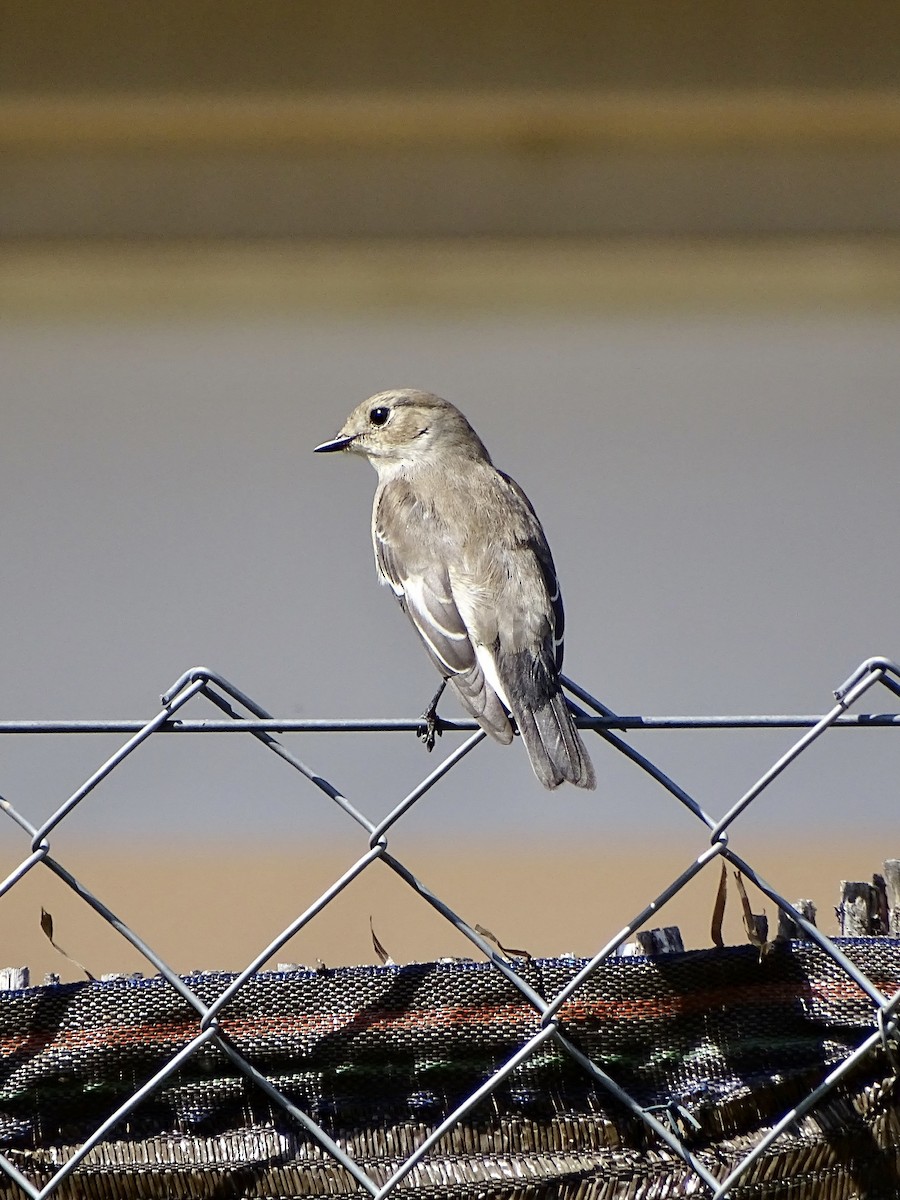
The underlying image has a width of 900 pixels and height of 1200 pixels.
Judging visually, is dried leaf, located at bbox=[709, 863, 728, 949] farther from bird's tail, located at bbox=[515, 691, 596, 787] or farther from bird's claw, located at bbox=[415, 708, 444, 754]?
bird's tail, located at bbox=[515, 691, 596, 787]

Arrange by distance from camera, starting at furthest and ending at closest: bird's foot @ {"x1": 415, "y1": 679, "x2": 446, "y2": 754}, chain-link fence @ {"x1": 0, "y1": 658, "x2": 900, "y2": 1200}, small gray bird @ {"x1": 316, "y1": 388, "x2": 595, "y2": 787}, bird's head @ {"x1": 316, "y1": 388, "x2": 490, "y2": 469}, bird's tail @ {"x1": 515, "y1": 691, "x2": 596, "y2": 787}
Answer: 1. bird's head @ {"x1": 316, "y1": 388, "x2": 490, "y2": 469}
2. small gray bird @ {"x1": 316, "y1": 388, "x2": 595, "y2": 787}
3. bird's tail @ {"x1": 515, "y1": 691, "x2": 596, "y2": 787}
4. bird's foot @ {"x1": 415, "y1": 679, "x2": 446, "y2": 754}
5. chain-link fence @ {"x1": 0, "y1": 658, "x2": 900, "y2": 1200}

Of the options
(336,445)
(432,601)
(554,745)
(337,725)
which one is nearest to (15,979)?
(337,725)

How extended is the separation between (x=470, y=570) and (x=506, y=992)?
164 cm

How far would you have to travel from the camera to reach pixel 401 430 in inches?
179

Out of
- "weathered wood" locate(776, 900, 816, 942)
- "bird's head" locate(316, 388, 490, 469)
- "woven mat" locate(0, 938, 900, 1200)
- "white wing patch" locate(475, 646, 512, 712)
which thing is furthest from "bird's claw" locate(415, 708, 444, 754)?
"bird's head" locate(316, 388, 490, 469)

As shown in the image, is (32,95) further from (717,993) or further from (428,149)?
(717,993)

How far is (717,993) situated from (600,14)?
3.61 meters

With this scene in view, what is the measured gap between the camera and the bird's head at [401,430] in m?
4.55

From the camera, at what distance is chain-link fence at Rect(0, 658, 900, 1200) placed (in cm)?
191

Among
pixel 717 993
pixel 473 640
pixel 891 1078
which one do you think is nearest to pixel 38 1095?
pixel 717 993

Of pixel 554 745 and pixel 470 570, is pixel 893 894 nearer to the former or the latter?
pixel 554 745

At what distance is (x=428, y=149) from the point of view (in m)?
5.34

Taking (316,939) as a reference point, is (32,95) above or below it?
above

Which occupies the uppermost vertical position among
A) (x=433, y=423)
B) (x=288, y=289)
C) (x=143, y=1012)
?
(x=288, y=289)
